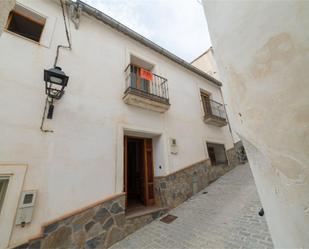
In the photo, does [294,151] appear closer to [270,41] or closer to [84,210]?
[270,41]

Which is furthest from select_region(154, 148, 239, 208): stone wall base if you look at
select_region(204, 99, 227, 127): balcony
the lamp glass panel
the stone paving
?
the lamp glass panel

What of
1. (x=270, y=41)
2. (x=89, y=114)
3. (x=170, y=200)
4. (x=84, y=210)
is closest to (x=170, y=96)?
(x=89, y=114)

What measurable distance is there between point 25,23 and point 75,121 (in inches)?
116

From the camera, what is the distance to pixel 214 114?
798cm

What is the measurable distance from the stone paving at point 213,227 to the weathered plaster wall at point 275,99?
1.78 m

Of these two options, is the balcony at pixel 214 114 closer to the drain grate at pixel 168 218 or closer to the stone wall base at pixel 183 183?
the stone wall base at pixel 183 183

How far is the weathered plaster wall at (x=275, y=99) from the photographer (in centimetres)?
91

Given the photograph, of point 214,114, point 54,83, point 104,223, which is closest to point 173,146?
point 104,223

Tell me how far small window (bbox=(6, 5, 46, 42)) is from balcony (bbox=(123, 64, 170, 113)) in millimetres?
2466

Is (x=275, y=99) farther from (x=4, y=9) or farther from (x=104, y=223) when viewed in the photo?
(x=104, y=223)

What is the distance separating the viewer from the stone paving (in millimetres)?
2645

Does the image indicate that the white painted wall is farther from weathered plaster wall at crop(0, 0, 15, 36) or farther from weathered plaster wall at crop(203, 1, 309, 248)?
weathered plaster wall at crop(203, 1, 309, 248)

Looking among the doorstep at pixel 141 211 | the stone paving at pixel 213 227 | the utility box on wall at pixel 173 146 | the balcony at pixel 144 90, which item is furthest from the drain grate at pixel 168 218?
the balcony at pixel 144 90

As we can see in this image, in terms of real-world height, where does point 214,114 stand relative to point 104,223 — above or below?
above
